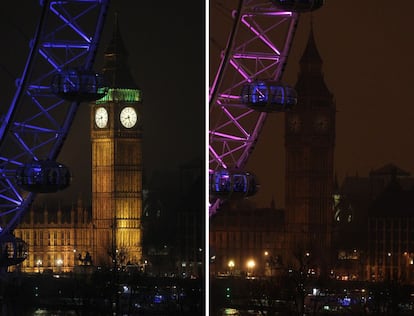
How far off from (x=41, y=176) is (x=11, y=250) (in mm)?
1009

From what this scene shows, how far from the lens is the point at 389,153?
6684 mm

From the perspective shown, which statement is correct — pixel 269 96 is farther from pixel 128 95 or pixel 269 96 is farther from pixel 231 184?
pixel 128 95

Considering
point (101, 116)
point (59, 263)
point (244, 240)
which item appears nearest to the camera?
point (244, 240)

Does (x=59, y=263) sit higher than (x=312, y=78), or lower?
lower

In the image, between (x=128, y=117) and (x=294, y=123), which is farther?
(x=128, y=117)

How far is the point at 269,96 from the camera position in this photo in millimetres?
5746

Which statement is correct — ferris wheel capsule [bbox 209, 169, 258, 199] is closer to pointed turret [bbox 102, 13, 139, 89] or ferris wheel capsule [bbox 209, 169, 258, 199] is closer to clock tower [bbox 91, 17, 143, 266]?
pointed turret [bbox 102, 13, 139, 89]

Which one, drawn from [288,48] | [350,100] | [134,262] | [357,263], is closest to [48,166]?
[288,48]

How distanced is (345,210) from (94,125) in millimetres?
2467

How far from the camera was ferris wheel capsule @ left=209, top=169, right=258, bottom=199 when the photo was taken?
233 inches

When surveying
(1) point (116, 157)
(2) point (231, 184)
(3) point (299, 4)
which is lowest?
(2) point (231, 184)

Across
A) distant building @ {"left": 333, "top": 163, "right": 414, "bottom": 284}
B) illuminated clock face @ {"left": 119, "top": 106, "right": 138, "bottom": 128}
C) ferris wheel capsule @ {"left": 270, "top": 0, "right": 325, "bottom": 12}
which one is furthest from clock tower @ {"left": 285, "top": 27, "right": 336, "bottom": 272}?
illuminated clock face @ {"left": 119, "top": 106, "right": 138, "bottom": 128}

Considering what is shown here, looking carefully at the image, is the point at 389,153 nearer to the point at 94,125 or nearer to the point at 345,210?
the point at 345,210

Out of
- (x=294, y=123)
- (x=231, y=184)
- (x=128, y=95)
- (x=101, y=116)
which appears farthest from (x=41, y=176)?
(x=101, y=116)
